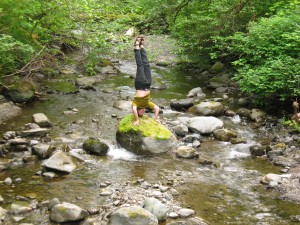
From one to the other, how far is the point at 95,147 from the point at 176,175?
235 cm

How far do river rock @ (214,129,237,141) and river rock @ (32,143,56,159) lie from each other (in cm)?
478

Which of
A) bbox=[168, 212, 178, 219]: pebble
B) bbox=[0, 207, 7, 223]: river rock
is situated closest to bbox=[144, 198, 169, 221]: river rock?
bbox=[168, 212, 178, 219]: pebble

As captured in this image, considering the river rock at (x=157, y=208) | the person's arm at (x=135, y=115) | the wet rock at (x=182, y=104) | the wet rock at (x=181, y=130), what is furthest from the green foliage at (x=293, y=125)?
the river rock at (x=157, y=208)

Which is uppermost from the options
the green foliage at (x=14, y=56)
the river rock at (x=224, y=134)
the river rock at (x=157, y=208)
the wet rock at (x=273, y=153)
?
the green foliage at (x=14, y=56)

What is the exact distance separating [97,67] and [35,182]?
12346 mm

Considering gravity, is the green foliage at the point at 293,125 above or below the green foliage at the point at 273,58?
below

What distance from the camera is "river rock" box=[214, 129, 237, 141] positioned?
10969 mm

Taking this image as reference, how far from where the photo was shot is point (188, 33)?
19.1 m

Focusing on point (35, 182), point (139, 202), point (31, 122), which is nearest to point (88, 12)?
point (31, 122)

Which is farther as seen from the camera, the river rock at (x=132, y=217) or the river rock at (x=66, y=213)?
the river rock at (x=66, y=213)

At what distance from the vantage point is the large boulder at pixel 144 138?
9633 millimetres

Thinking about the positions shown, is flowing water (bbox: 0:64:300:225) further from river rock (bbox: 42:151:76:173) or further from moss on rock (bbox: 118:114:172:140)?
moss on rock (bbox: 118:114:172:140)

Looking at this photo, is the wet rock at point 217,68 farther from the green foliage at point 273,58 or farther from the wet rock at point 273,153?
the wet rock at point 273,153

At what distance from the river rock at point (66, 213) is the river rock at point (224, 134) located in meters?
5.65
